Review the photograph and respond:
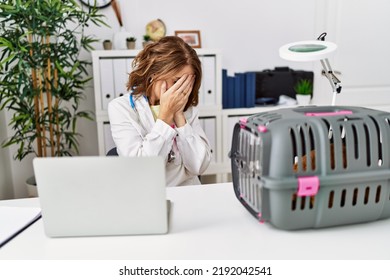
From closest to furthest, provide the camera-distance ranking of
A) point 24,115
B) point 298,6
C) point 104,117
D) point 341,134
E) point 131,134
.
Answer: point 341,134 → point 131,134 → point 24,115 → point 104,117 → point 298,6

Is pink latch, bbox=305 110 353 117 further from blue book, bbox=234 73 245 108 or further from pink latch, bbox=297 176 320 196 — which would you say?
blue book, bbox=234 73 245 108

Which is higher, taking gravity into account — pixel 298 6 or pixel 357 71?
pixel 298 6

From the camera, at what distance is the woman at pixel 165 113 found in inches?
58.4

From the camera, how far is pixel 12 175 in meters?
2.79

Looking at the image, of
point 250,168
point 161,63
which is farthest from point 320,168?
point 161,63

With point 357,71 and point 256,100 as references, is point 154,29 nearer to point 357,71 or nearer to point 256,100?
point 256,100

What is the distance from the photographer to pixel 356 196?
0.81m

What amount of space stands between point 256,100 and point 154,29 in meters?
0.88

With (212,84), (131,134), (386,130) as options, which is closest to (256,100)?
(212,84)

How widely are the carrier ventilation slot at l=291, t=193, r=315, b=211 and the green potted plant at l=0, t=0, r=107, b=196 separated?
184 cm

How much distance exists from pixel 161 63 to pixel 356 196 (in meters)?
0.96

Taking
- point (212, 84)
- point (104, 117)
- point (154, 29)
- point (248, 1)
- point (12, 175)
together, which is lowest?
point (12, 175)

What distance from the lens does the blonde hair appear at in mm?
1536

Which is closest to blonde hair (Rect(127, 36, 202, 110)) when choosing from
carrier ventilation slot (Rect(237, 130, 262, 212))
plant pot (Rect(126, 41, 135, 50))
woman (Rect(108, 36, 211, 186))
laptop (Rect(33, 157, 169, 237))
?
woman (Rect(108, 36, 211, 186))
